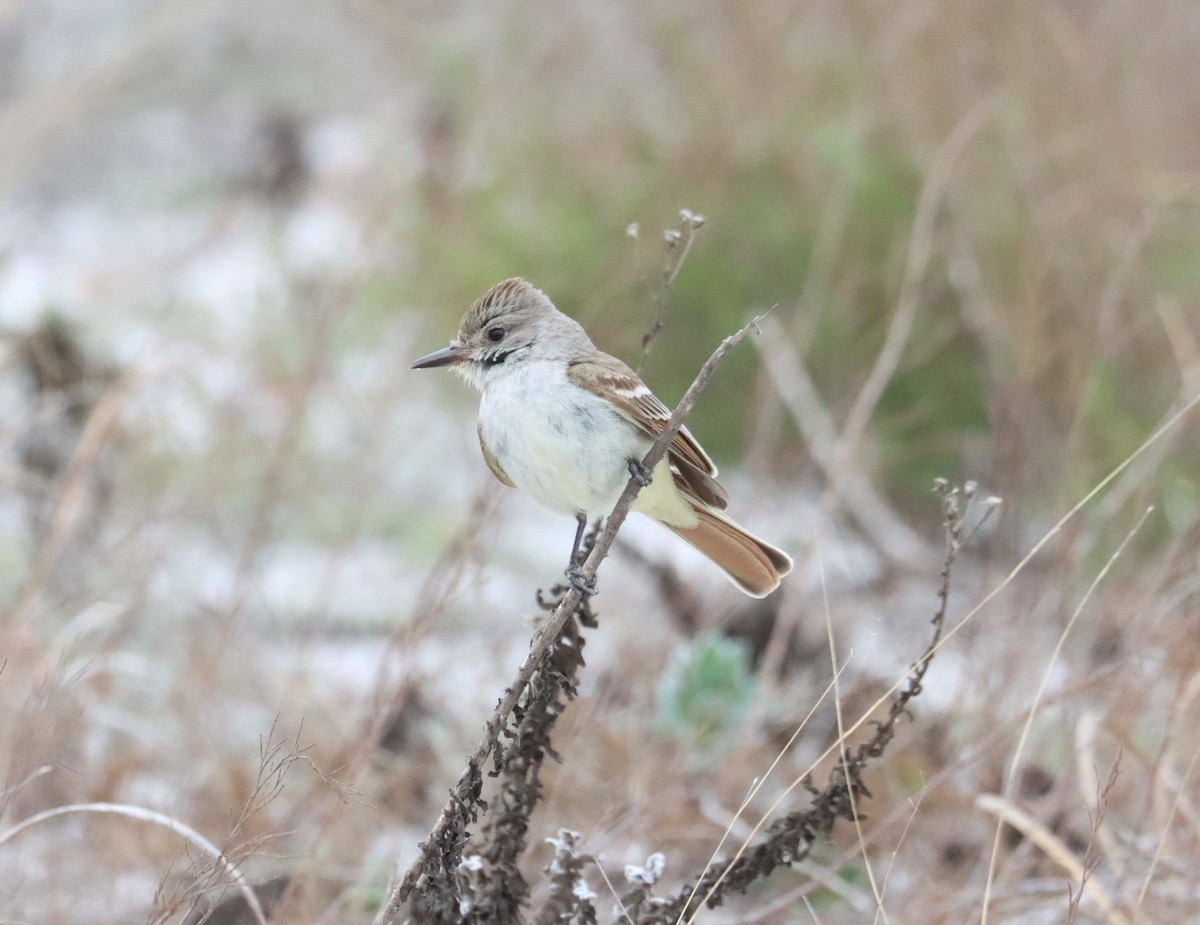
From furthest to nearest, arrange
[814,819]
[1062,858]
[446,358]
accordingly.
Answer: [446,358], [1062,858], [814,819]

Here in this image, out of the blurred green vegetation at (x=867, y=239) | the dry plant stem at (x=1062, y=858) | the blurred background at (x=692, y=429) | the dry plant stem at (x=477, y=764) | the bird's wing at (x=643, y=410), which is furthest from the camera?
the blurred green vegetation at (x=867, y=239)

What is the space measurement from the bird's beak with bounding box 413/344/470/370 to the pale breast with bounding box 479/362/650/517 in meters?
0.10

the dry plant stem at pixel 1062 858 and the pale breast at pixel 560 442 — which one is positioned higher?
the pale breast at pixel 560 442

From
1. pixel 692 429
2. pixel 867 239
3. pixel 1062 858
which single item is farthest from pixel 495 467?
pixel 867 239

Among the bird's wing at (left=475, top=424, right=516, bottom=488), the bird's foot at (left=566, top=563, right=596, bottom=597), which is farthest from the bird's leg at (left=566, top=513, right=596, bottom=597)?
the bird's wing at (left=475, top=424, right=516, bottom=488)

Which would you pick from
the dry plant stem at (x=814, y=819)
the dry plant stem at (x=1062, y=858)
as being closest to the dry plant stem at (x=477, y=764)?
the dry plant stem at (x=814, y=819)

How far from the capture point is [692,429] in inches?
177

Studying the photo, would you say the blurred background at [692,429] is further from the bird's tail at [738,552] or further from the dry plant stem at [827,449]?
the bird's tail at [738,552]

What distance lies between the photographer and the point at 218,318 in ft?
18.6

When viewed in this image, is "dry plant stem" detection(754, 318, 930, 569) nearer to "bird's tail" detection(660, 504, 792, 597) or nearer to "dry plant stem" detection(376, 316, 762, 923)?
"bird's tail" detection(660, 504, 792, 597)

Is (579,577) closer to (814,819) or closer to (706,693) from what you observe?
(814,819)

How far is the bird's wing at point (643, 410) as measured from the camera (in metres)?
2.10

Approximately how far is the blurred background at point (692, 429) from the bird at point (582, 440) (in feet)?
0.53

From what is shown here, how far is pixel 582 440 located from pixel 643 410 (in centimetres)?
11
